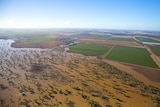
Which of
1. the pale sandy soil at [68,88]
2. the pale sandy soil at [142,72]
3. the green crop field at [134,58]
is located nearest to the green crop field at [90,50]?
the green crop field at [134,58]

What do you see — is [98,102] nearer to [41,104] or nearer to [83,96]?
[83,96]

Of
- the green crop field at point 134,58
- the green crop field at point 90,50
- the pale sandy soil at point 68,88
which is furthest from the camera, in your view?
the green crop field at point 90,50

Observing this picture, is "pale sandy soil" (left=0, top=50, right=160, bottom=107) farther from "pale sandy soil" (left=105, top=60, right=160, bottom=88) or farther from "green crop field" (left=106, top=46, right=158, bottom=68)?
"green crop field" (left=106, top=46, right=158, bottom=68)

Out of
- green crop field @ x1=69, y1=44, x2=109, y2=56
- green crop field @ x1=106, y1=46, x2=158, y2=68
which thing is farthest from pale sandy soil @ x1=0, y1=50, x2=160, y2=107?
green crop field @ x1=69, y1=44, x2=109, y2=56

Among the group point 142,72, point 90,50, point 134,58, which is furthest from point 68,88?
point 90,50

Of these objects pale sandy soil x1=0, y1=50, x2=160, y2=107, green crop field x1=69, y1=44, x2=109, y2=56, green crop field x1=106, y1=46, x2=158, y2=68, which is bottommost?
pale sandy soil x1=0, y1=50, x2=160, y2=107

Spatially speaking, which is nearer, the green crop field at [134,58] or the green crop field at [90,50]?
the green crop field at [134,58]

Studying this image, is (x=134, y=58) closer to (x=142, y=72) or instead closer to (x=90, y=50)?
(x=142, y=72)

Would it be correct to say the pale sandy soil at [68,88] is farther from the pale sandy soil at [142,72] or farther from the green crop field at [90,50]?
the green crop field at [90,50]

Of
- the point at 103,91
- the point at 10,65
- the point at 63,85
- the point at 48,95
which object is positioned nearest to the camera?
the point at 48,95

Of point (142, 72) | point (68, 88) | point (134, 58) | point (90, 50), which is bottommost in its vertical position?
point (68, 88)

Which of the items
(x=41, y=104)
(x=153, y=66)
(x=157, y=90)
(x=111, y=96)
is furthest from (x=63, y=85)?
(x=153, y=66)
